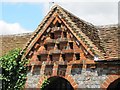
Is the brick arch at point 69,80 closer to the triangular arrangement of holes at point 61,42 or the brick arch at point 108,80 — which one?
the triangular arrangement of holes at point 61,42

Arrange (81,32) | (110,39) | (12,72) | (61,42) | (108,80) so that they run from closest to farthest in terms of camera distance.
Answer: (108,80)
(81,32)
(61,42)
(12,72)
(110,39)

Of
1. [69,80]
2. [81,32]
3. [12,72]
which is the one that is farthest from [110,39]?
[12,72]

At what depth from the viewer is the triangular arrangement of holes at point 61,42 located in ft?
51.5

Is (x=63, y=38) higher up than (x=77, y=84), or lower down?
higher up

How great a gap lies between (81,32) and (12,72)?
4283 millimetres

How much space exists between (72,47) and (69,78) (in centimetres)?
161

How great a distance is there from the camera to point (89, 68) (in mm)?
15289

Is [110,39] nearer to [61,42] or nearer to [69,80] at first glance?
[61,42]

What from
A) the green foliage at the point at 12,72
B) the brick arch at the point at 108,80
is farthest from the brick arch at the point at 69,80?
the brick arch at the point at 108,80

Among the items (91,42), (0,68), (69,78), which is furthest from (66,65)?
(0,68)

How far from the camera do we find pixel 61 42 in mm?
16406

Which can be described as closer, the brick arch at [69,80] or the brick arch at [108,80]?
the brick arch at [108,80]

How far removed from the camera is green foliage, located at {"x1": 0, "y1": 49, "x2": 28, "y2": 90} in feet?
55.1

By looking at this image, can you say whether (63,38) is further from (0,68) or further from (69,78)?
(0,68)
